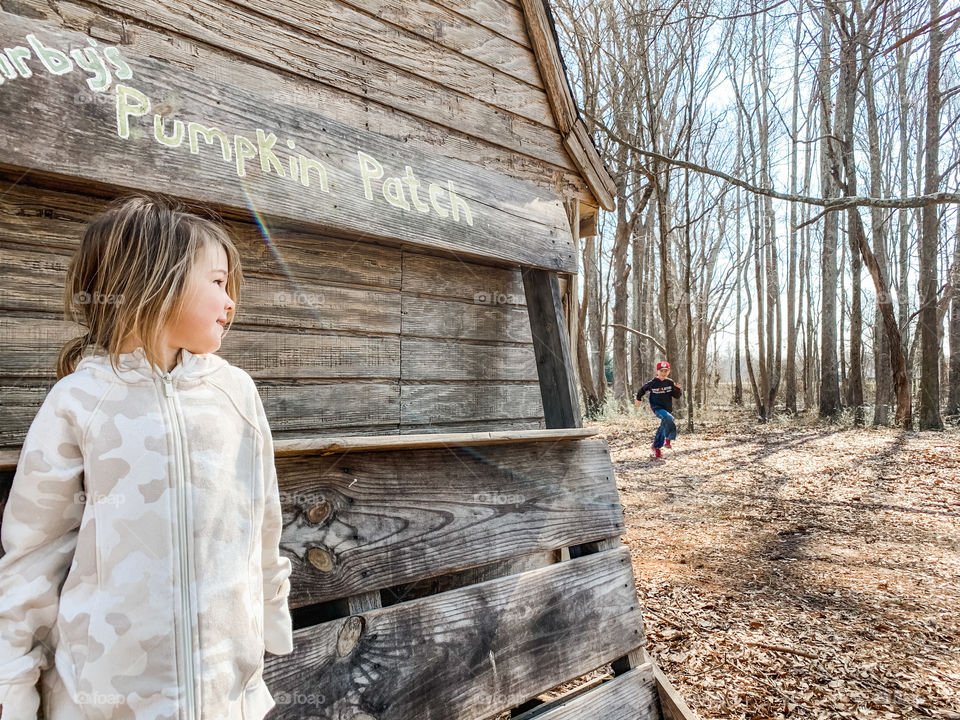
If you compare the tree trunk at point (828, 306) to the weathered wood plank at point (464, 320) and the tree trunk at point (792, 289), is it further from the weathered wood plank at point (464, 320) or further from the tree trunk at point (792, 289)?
the weathered wood plank at point (464, 320)

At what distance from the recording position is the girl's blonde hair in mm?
1390

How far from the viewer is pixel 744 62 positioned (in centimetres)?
2283

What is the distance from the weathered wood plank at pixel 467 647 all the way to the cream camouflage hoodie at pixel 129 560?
54 cm

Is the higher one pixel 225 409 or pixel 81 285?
pixel 81 285

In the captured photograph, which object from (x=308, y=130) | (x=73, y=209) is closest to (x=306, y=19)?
(x=308, y=130)

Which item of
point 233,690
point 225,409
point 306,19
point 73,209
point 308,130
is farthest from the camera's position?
point 306,19

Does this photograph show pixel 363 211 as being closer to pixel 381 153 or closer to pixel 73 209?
pixel 381 153

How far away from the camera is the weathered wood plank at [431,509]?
211 centimetres

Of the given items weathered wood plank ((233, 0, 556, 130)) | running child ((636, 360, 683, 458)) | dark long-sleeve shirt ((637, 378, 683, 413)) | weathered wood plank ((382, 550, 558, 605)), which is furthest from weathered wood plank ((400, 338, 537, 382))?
dark long-sleeve shirt ((637, 378, 683, 413))

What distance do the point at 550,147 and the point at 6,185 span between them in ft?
9.19

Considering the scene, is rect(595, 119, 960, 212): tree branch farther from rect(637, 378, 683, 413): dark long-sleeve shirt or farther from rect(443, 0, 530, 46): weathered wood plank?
rect(637, 378, 683, 413): dark long-sleeve shirt

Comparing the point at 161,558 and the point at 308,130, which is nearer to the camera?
the point at 161,558

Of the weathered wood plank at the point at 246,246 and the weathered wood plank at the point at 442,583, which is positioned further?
the weathered wood plank at the point at 442,583

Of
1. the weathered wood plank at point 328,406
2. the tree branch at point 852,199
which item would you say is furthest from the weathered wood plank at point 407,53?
the tree branch at point 852,199
